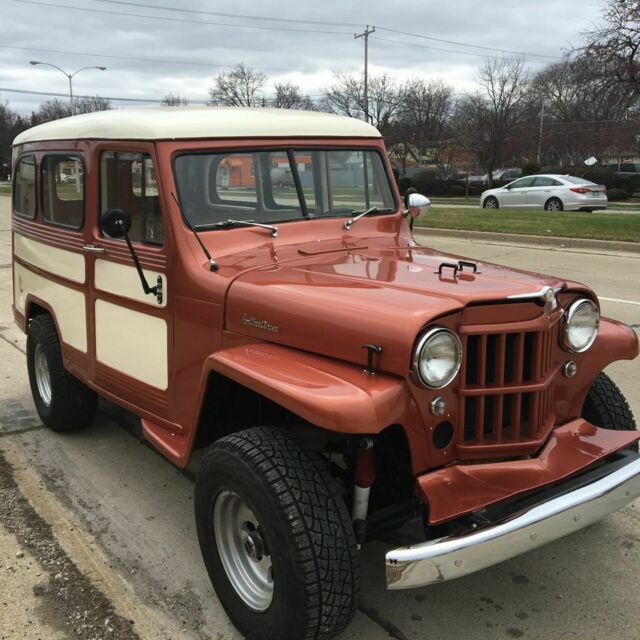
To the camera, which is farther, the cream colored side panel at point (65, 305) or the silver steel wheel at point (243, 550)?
the cream colored side panel at point (65, 305)

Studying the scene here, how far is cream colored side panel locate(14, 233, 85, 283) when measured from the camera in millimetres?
3846

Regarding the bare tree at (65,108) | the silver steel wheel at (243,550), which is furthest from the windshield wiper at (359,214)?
the bare tree at (65,108)

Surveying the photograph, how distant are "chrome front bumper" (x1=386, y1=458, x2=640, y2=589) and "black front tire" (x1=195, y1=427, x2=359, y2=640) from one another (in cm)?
20

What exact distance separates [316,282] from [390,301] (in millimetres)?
428

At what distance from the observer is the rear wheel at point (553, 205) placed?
2039 cm

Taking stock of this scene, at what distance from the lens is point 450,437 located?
242cm

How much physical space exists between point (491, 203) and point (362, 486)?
21.4m

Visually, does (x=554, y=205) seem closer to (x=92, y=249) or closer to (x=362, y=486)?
(x=92, y=249)

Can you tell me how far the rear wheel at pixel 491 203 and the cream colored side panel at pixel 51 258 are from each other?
19376 millimetres

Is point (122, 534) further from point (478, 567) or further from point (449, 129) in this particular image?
point (449, 129)

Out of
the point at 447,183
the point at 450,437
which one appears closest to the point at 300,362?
the point at 450,437

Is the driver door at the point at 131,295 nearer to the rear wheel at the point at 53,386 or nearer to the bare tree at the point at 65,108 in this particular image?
the rear wheel at the point at 53,386

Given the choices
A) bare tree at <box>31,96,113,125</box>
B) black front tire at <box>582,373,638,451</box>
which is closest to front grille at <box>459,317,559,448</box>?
black front tire at <box>582,373,638,451</box>

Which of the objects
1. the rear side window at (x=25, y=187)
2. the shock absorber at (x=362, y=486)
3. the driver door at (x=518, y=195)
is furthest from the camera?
the driver door at (x=518, y=195)
